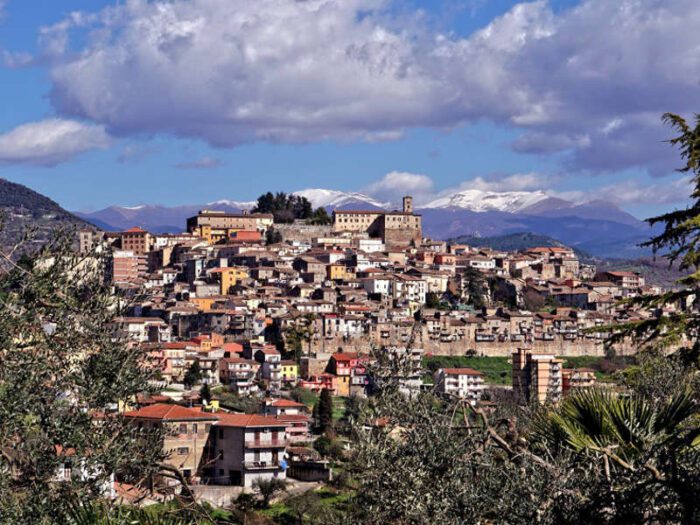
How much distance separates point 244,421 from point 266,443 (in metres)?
1.05

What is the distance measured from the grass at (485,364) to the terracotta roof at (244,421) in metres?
27.0

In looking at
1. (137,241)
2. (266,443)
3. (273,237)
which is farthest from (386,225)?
(266,443)

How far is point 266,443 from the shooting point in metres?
35.7

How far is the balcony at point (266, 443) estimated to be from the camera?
35594 millimetres

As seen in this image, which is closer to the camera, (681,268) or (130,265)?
(681,268)

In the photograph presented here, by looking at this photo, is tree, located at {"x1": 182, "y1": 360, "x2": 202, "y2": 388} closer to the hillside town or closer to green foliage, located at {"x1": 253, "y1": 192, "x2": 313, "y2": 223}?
the hillside town

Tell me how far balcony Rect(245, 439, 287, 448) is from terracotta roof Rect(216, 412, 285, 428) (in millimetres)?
523

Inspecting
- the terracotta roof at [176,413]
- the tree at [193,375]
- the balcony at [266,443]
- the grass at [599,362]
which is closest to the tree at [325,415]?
the balcony at [266,443]

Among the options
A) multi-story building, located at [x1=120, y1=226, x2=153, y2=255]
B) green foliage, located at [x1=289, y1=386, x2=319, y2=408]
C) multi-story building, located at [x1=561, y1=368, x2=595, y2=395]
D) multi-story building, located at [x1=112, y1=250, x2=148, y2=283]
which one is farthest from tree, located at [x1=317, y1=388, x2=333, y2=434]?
multi-story building, located at [x1=120, y1=226, x2=153, y2=255]

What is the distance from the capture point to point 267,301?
7262 cm

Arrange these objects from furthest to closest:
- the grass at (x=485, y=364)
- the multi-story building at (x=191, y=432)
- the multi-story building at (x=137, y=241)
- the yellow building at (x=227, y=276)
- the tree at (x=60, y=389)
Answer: the multi-story building at (x=137, y=241) < the yellow building at (x=227, y=276) < the grass at (x=485, y=364) < the multi-story building at (x=191, y=432) < the tree at (x=60, y=389)

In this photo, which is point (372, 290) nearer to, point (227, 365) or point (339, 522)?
point (227, 365)

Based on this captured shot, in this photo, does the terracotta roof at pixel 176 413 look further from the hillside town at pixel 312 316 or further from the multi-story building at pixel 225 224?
the multi-story building at pixel 225 224

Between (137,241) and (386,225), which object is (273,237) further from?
(386,225)
